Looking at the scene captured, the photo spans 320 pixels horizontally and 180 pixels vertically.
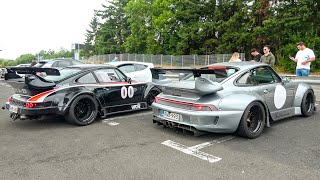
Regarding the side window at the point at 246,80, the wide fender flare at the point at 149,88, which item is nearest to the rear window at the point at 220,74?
the side window at the point at 246,80

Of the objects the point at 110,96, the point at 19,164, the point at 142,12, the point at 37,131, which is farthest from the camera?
the point at 142,12

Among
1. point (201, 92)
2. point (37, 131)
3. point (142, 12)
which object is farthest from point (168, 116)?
point (142, 12)

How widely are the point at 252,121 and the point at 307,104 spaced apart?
8.03 feet

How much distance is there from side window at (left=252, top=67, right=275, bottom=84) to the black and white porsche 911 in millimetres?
2989

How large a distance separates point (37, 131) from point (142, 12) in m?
41.5

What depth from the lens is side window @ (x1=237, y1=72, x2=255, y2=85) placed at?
518cm

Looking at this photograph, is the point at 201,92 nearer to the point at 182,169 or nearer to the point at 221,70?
the point at 221,70

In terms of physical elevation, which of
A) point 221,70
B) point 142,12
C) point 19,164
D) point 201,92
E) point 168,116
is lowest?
point 19,164

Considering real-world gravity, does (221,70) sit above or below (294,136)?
above

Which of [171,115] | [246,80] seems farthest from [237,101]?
[171,115]

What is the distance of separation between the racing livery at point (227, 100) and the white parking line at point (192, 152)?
1.23ft

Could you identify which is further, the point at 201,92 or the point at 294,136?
the point at 294,136

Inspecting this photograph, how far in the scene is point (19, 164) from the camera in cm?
375

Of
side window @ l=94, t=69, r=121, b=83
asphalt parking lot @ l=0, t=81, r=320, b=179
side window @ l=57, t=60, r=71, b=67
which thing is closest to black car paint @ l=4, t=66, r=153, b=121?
side window @ l=94, t=69, r=121, b=83
